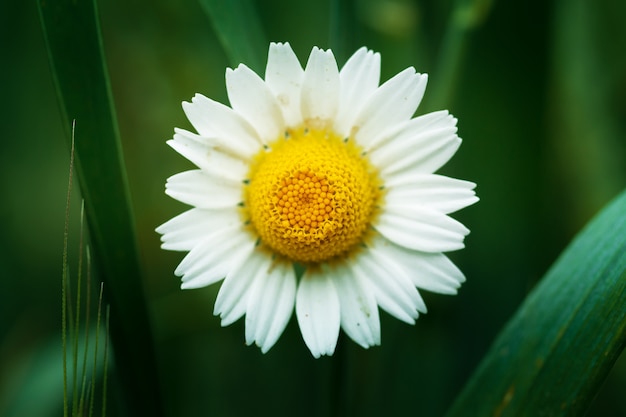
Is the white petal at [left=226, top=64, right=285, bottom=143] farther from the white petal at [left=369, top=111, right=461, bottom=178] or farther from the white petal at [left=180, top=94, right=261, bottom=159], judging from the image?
the white petal at [left=369, top=111, right=461, bottom=178]

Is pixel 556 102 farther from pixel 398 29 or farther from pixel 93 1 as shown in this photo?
pixel 93 1

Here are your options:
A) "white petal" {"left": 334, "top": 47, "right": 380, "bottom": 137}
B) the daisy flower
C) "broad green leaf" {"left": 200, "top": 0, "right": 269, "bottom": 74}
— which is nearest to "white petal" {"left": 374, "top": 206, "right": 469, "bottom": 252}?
the daisy flower

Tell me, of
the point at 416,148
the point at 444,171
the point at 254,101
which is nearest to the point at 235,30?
the point at 254,101

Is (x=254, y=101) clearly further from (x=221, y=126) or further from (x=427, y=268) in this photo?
(x=427, y=268)

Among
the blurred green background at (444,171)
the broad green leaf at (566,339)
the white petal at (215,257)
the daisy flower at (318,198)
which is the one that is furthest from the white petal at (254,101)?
the broad green leaf at (566,339)

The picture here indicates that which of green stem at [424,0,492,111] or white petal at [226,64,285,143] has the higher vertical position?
green stem at [424,0,492,111]

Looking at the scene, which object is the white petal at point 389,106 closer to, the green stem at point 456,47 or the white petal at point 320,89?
the white petal at point 320,89
